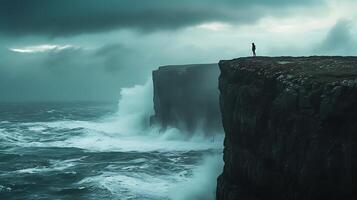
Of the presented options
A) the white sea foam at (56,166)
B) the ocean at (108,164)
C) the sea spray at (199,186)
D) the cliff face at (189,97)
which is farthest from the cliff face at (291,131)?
the cliff face at (189,97)

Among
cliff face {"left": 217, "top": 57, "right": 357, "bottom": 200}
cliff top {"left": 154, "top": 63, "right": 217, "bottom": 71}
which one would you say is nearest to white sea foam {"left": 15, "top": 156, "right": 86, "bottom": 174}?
cliff face {"left": 217, "top": 57, "right": 357, "bottom": 200}

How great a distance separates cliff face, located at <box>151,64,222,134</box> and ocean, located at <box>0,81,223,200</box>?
2.31 m

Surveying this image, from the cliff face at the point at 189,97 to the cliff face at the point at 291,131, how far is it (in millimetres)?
39741

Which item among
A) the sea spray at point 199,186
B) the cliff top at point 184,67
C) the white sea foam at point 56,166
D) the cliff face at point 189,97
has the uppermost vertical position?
the cliff top at point 184,67

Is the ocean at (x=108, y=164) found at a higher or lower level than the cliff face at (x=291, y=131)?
lower

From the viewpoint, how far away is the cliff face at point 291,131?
20219mm

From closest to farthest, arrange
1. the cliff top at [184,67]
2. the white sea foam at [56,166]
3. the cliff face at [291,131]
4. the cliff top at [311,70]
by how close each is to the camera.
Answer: the cliff face at [291,131]
the cliff top at [311,70]
the white sea foam at [56,166]
the cliff top at [184,67]

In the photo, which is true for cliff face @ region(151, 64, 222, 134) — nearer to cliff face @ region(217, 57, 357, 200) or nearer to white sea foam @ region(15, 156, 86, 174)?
white sea foam @ region(15, 156, 86, 174)

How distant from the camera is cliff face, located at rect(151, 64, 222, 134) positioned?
233ft

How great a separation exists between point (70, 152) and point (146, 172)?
1744 cm

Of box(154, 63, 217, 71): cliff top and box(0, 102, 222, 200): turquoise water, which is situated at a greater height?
box(154, 63, 217, 71): cliff top

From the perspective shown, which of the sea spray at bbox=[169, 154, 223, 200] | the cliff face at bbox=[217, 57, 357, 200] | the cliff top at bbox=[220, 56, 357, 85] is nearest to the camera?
the cliff face at bbox=[217, 57, 357, 200]

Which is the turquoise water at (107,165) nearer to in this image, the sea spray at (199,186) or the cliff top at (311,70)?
the sea spray at (199,186)

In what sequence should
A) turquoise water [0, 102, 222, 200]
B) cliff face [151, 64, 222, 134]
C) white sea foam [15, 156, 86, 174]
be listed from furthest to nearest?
cliff face [151, 64, 222, 134]
white sea foam [15, 156, 86, 174]
turquoise water [0, 102, 222, 200]
